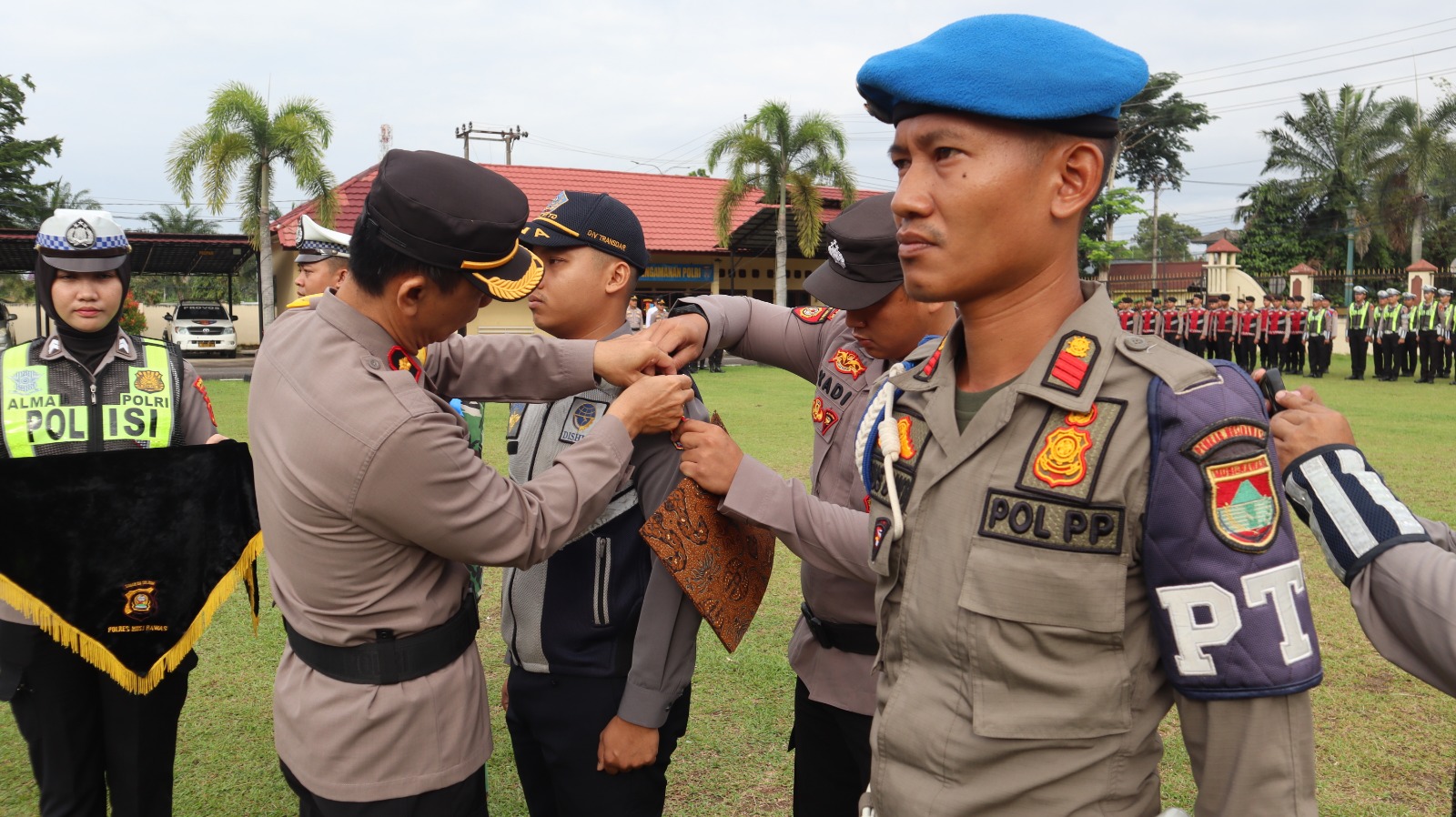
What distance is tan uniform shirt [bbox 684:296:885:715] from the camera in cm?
206

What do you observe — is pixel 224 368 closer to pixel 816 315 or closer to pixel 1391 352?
pixel 816 315

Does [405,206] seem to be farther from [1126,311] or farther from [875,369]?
[1126,311]

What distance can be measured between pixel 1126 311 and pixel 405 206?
26.5 m

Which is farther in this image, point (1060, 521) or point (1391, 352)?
point (1391, 352)

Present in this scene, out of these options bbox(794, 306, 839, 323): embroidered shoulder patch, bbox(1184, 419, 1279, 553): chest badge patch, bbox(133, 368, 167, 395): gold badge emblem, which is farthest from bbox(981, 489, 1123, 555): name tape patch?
bbox(133, 368, 167, 395): gold badge emblem

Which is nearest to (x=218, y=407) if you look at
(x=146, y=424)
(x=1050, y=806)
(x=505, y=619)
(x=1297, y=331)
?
(x=146, y=424)

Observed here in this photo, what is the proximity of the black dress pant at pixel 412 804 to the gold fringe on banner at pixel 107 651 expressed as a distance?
0.92 meters

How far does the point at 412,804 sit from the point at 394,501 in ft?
2.30

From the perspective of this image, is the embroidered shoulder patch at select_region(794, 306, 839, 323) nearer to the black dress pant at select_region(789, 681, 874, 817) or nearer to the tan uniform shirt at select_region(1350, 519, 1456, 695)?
the black dress pant at select_region(789, 681, 874, 817)

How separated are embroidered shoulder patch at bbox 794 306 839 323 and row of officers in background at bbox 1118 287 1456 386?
54.9 ft

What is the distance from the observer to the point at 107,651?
2891 mm

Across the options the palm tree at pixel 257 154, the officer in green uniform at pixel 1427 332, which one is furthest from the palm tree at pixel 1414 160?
the palm tree at pixel 257 154

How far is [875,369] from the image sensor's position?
2584 mm

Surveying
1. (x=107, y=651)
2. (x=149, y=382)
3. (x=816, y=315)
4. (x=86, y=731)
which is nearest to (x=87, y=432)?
(x=149, y=382)
